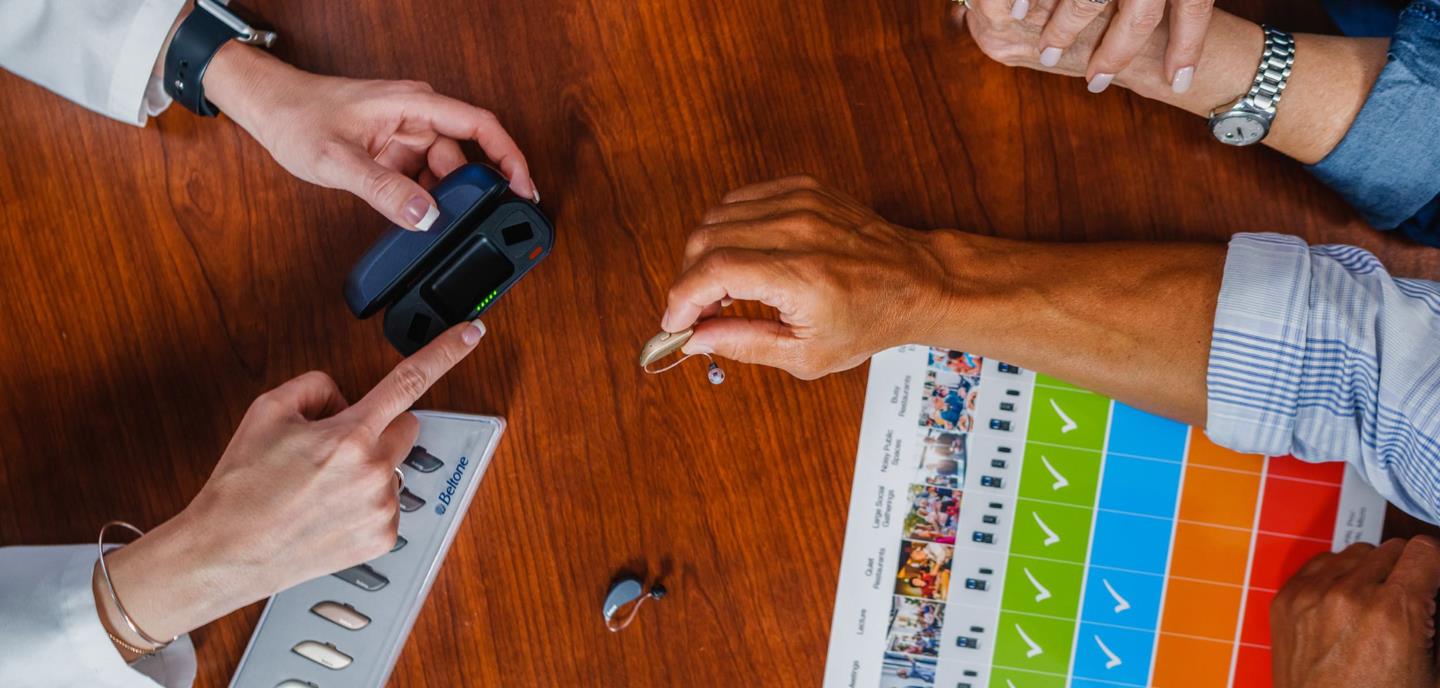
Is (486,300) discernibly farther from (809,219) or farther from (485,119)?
(809,219)

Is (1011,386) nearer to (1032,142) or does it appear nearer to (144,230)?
(1032,142)

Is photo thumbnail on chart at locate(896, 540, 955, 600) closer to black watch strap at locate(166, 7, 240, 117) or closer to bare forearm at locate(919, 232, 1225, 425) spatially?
bare forearm at locate(919, 232, 1225, 425)

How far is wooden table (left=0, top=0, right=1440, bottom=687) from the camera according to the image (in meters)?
1.00

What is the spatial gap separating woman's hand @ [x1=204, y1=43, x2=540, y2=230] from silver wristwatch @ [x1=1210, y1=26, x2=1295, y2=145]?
29.6 inches

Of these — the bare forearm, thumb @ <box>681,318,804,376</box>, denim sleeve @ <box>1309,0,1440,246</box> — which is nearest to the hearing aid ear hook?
thumb @ <box>681,318,804,376</box>

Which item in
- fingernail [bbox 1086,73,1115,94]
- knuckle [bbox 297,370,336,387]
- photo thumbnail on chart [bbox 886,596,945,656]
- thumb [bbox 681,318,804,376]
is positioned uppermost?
fingernail [bbox 1086,73,1115,94]

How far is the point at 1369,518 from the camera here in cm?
99

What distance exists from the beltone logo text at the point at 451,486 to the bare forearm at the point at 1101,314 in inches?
20.4

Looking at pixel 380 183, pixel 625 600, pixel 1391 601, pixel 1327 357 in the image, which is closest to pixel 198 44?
pixel 380 183

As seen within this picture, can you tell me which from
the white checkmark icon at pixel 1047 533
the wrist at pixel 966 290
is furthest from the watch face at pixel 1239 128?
the white checkmark icon at pixel 1047 533

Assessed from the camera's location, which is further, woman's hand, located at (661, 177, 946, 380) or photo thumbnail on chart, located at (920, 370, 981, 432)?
photo thumbnail on chart, located at (920, 370, 981, 432)

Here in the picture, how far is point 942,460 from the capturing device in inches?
39.5

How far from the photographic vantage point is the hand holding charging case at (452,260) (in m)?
0.92

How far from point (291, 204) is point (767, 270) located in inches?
22.2
